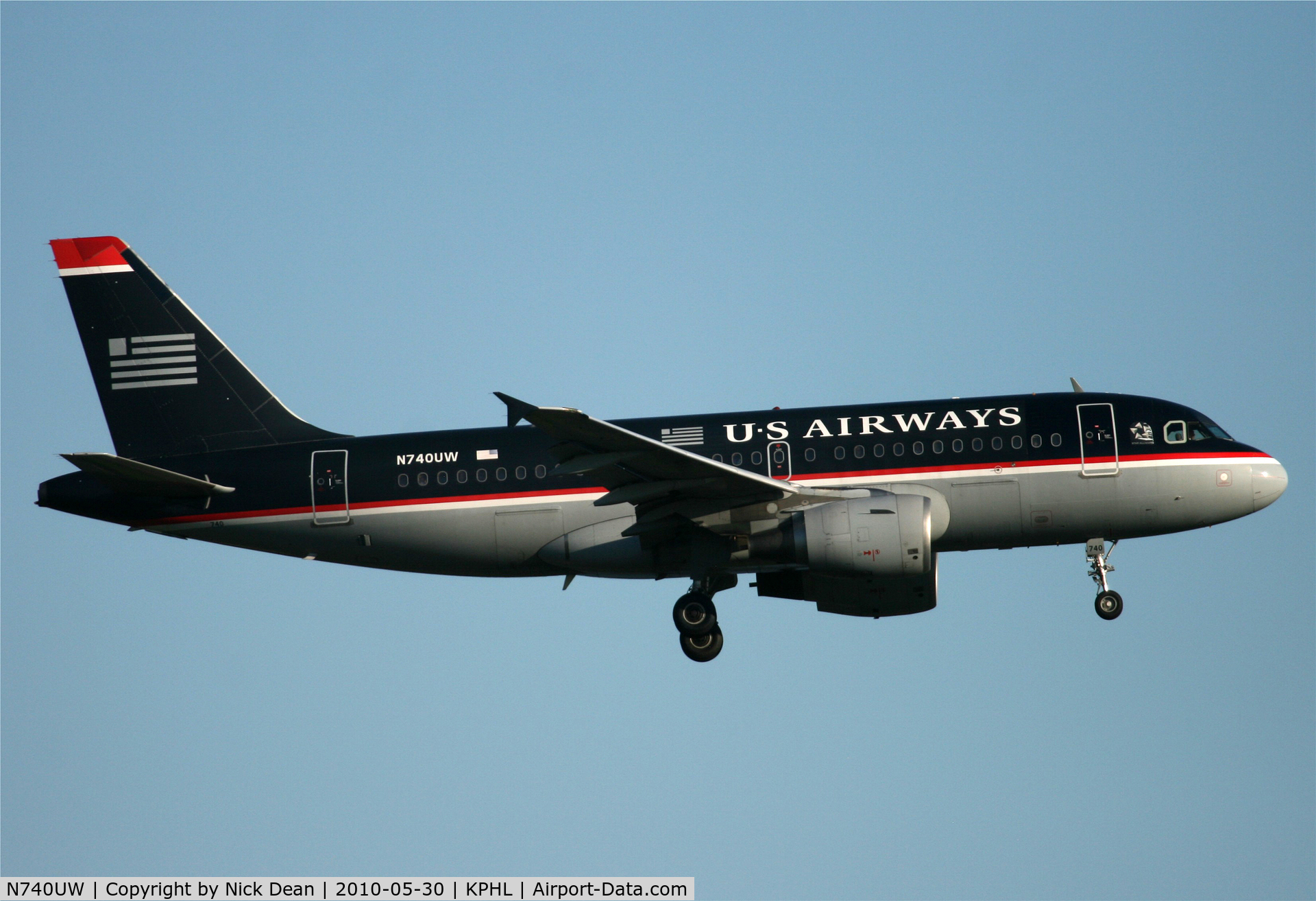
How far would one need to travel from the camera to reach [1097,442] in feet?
85.8

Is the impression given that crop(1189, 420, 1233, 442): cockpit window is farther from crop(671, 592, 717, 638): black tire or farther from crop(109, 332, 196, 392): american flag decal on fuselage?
crop(109, 332, 196, 392): american flag decal on fuselage

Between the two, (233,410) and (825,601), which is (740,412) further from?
(233,410)

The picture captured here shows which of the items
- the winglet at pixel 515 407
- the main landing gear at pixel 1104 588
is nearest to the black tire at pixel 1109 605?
the main landing gear at pixel 1104 588

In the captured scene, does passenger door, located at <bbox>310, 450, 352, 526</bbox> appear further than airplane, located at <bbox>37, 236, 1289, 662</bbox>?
Yes

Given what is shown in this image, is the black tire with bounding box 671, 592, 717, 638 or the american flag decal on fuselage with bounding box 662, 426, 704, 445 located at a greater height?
the american flag decal on fuselage with bounding box 662, 426, 704, 445

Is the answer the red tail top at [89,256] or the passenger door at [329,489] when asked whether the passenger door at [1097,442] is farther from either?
the red tail top at [89,256]

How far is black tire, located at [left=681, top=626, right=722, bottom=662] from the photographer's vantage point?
87.9 feet

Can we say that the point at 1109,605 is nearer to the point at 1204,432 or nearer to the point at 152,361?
the point at 1204,432

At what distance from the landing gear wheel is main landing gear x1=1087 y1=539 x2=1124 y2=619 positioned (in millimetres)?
7752

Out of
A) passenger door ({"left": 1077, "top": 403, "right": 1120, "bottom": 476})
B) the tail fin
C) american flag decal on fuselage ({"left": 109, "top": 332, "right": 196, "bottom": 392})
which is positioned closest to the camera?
passenger door ({"left": 1077, "top": 403, "right": 1120, "bottom": 476})

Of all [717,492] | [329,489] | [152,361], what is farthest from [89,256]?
[717,492]

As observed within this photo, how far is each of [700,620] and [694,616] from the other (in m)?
0.14

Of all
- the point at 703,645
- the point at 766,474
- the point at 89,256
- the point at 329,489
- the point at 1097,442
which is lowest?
the point at 703,645

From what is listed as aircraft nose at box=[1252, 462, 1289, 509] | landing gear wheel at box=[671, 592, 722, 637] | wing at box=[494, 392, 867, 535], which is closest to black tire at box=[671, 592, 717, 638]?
landing gear wheel at box=[671, 592, 722, 637]
